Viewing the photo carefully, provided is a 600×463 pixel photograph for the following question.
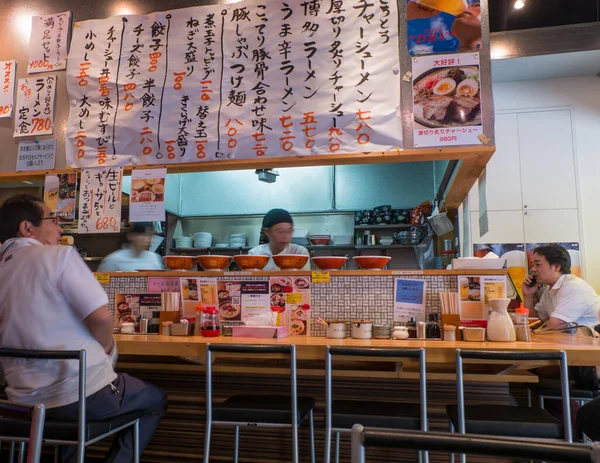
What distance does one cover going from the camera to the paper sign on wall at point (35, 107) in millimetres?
3527

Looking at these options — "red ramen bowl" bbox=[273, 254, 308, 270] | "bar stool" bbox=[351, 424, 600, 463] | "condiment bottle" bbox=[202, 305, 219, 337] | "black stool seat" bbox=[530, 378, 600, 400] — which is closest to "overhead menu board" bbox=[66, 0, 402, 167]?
"red ramen bowl" bbox=[273, 254, 308, 270]

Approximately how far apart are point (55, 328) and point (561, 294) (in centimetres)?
347

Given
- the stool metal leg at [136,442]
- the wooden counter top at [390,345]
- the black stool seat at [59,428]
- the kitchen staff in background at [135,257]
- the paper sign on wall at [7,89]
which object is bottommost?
the stool metal leg at [136,442]

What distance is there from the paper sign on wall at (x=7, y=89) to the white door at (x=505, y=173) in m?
4.69

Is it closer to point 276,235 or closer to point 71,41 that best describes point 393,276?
point 276,235

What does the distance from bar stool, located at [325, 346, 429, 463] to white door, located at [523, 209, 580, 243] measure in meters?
4.26

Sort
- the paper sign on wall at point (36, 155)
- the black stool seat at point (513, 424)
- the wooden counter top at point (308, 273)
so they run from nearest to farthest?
1. the black stool seat at point (513, 424)
2. the wooden counter top at point (308, 273)
3. the paper sign on wall at point (36, 155)

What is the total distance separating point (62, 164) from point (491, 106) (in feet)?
9.20

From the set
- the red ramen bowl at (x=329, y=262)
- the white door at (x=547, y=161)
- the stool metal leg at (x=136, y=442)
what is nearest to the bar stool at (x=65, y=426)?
the stool metal leg at (x=136, y=442)

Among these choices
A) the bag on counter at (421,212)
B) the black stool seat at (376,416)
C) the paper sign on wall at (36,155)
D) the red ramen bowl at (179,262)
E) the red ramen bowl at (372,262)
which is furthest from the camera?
the bag on counter at (421,212)

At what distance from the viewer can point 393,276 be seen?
2.80 m

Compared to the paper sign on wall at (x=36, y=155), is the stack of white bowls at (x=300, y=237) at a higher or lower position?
lower

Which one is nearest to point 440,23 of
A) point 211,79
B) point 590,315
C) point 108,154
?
point 211,79

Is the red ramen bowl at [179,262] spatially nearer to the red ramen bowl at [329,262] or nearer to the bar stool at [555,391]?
the red ramen bowl at [329,262]
